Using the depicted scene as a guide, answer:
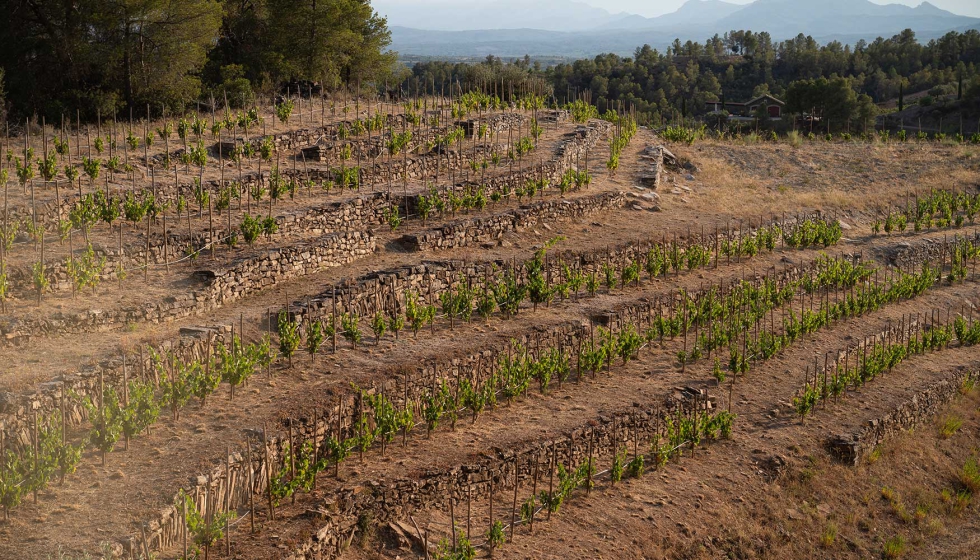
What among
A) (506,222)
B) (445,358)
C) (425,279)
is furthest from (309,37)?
(445,358)

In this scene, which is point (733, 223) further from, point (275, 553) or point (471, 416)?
point (275, 553)

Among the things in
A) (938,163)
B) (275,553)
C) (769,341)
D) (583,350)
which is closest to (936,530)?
(769,341)

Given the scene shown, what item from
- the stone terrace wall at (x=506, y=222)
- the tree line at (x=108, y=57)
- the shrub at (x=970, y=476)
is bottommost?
the shrub at (x=970, y=476)

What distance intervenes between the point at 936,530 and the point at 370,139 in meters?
16.4

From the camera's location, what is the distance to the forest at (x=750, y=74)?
6244 centimetres

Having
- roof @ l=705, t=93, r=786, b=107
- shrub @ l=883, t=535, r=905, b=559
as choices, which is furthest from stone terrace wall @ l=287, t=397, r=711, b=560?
roof @ l=705, t=93, r=786, b=107

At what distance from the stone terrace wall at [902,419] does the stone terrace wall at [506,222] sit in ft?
29.2

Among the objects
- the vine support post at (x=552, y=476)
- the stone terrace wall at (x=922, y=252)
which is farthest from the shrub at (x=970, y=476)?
the stone terrace wall at (x=922, y=252)

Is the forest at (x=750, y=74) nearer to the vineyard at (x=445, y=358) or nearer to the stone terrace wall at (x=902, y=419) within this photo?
the vineyard at (x=445, y=358)

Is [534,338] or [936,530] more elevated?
[534,338]

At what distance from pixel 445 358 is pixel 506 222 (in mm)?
6949

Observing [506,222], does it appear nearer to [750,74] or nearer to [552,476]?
[552,476]

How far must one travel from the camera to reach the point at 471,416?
14836 millimetres

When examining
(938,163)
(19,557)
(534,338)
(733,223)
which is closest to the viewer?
(19,557)
